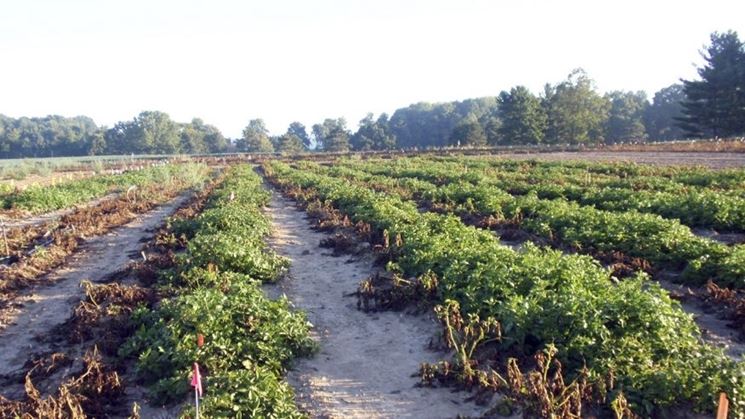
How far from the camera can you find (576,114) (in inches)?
2948

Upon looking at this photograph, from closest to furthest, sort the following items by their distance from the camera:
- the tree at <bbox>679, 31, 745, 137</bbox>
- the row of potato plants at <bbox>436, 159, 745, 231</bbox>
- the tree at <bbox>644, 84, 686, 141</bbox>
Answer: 1. the row of potato plants at <bbox>436, 159, 745, 231</bbox>
2. the tree at <bbox>679, 31, 745, 137</bbox>
3. the tree at <bbox>644, 84, 686, 141</bbox>

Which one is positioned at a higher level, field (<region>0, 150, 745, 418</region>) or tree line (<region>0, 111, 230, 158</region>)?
tree line (<region>0, 111, 230, 158</region>)

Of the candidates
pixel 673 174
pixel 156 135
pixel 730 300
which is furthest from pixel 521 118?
pixel 156 135

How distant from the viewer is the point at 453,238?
9938mm

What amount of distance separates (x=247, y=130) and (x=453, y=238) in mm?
109942

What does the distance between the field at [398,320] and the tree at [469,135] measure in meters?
66.3

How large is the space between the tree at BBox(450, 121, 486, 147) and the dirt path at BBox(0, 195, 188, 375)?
217ft

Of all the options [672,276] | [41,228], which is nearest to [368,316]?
[672,276]

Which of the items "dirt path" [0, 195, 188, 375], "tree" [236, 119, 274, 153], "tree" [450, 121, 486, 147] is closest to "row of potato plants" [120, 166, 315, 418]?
"dirt path" [0, 195, 188, 375]

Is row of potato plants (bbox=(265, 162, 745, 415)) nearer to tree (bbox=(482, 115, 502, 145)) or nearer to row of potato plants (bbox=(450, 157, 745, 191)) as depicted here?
row of potato plants (bbox=(450, 157, 745, 191))

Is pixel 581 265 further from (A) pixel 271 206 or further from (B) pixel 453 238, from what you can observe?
(A) pixel 271 206

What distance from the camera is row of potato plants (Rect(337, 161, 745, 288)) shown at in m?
8.19

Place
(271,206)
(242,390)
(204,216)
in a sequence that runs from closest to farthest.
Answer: (242,390) < (204,216) < (271,206)

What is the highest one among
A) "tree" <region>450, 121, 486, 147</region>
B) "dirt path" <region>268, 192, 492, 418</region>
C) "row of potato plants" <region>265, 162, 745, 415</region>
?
"tree" <region>450, 121, 486, 147</region>
